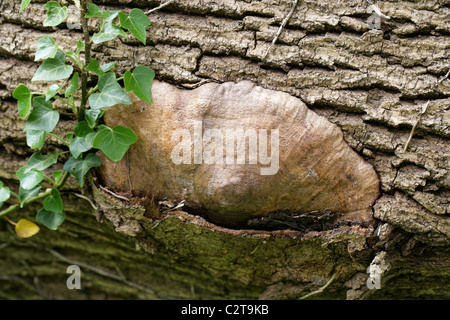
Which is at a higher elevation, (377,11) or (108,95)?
(377,11)

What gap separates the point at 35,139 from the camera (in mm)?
1337

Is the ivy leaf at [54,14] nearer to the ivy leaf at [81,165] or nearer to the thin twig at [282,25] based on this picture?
the ivy leaf at [81,165]

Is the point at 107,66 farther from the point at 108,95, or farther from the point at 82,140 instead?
the point at 82,140

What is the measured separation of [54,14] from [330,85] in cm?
99

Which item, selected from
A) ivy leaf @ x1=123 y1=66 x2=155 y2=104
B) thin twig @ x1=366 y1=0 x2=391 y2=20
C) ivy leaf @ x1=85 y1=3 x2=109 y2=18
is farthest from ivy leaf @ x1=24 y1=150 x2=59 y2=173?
thin twig @ x1=366 y1=0 x2=391 y2=20

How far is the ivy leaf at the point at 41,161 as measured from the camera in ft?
4.61

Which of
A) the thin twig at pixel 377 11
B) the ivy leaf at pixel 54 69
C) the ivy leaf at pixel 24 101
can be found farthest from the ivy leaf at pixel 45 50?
the thin twig at pixel 377 11

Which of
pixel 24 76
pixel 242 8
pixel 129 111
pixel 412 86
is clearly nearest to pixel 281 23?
pixel 242 8

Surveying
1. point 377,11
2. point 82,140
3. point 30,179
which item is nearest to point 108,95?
point 82,140

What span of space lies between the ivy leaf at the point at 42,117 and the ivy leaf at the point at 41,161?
5.3 inches

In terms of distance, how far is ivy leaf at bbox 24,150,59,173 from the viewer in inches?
55.4

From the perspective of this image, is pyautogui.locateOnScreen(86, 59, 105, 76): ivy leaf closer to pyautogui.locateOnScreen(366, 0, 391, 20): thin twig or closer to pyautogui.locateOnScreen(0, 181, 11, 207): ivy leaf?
pyautogui.locateOnScreen(0, 181, 11, 207): ivy leaf

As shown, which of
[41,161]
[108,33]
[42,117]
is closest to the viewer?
[108,33]

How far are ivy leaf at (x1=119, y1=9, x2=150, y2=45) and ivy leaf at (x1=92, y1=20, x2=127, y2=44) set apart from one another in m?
0.03
